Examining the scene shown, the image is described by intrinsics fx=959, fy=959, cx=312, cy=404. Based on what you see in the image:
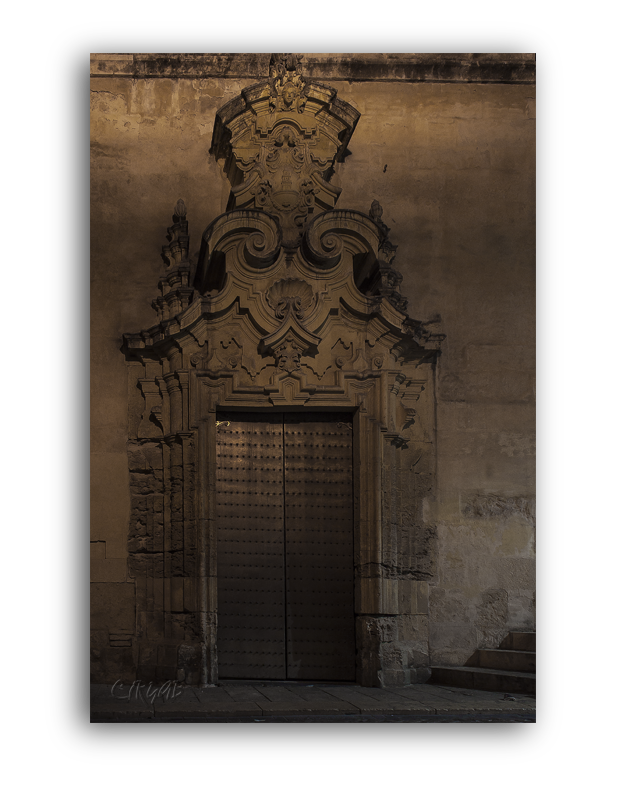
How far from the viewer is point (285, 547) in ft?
27.9

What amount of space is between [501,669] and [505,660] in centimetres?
9

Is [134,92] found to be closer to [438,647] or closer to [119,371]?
[119,371]

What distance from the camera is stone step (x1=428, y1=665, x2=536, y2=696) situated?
7758 millimetres

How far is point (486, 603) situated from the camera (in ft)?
28.7

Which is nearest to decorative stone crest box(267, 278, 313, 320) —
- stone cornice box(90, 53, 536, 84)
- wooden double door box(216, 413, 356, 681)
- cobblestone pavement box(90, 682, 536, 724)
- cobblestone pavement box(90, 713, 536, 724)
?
wooden double door box(216, 413, 356, 681)

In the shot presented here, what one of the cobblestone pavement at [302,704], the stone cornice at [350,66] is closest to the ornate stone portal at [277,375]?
the cobblestone pavement at [302,704]

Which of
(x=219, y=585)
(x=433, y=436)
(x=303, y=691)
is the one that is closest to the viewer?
(x=303, y=691)

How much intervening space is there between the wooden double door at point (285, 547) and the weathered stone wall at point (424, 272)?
0.58 meters

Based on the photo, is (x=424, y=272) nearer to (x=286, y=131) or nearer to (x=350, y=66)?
(x=286, y=131)

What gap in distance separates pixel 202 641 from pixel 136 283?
332 centimetres

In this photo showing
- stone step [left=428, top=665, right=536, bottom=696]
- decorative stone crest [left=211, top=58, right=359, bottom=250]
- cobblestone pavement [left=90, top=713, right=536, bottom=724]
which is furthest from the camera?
decorative stone crest [left=211, top=58, right=359, bottom=250]

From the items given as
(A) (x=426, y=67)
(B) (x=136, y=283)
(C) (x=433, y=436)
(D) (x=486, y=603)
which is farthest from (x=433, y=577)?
(A) (x=426, y=67)

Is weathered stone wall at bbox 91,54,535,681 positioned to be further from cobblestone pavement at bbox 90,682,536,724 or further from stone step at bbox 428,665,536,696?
cobblestone pavement at bbox 90,682,536,724

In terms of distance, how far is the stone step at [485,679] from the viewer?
776 centimetres
